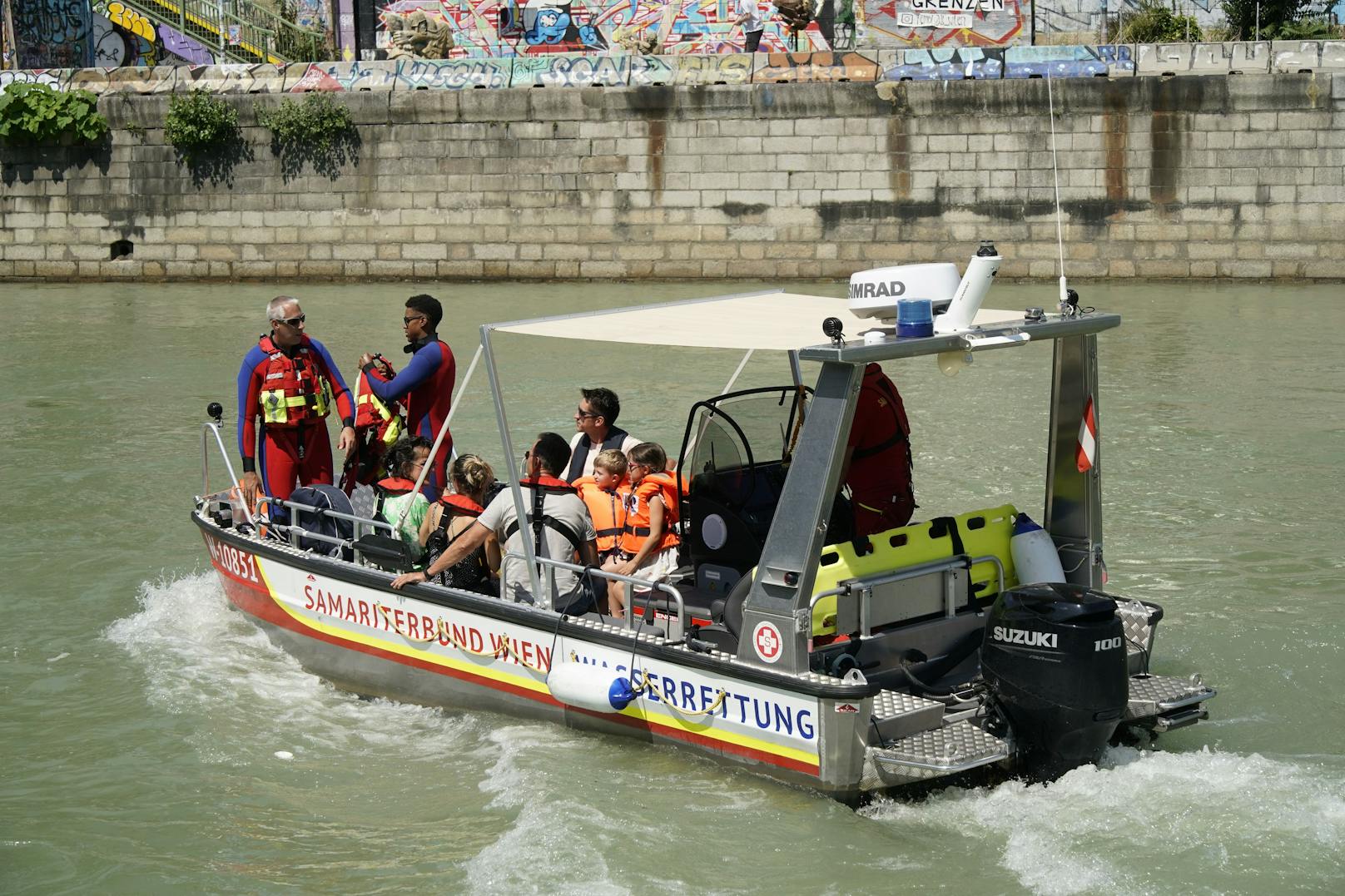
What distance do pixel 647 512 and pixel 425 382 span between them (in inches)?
64.2

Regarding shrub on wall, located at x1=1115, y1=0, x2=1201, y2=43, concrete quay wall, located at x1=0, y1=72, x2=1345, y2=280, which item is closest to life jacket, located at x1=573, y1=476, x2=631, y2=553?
concrete quay wall, located at x1=0, y1=72, x2=1345, y2=280

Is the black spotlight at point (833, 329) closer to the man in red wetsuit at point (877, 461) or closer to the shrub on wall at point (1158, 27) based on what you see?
the man in red wetsuit at point (877, 461)

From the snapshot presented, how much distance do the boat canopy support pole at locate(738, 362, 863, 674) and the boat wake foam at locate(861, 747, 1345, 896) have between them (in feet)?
2.30

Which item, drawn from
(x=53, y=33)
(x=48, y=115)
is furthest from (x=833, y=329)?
(x=53, y=33)

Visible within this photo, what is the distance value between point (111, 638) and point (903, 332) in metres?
4.48

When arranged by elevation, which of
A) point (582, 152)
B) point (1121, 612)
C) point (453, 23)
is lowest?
point (1121, 612)

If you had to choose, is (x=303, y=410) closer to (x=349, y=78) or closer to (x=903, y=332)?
(x=903, y=332)

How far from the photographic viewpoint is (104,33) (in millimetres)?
32531

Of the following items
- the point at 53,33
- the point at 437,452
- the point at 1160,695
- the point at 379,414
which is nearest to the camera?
the point at 1160,695

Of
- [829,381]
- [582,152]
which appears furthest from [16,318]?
[829,381]

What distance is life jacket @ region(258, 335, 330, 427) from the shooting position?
24.4 feet

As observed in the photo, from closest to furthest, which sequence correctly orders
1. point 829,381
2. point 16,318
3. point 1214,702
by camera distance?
point 829,381, point 1214,702, point 16,318

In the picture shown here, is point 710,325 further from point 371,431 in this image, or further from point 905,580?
point 371,431

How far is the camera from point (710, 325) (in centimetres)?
Answer: 580
